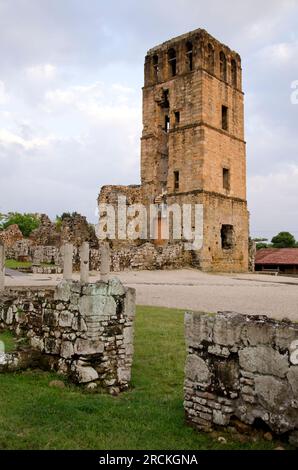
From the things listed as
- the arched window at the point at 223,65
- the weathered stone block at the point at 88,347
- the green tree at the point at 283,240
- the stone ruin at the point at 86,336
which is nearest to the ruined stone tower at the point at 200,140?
the arched window at the point at 223,65

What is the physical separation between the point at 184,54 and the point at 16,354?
971 inches

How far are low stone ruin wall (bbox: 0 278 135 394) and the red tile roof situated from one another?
29.2 metres

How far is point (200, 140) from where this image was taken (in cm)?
2559

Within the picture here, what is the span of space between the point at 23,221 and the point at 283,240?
1318 inches

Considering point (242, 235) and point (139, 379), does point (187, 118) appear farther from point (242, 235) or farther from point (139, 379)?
point (139, 379)

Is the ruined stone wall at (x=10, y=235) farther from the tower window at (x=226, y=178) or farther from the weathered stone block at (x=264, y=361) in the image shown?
the weathered stone block at (x=264, y=361)

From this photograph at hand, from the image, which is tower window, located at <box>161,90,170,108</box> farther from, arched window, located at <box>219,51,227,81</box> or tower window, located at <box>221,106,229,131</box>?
arched window, located at <box>219,51,227,81</box>

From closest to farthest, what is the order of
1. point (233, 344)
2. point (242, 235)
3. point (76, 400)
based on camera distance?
point (233, 344) → point (76, 400) → point (242, 235)

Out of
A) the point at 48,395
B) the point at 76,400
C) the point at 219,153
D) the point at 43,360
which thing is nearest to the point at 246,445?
the point at 76,400

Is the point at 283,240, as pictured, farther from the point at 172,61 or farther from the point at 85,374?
the point at 85,374

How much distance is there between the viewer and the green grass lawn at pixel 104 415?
412 centimetres

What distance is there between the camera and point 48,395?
5.52m

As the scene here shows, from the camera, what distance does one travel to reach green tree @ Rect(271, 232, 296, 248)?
55281 mm

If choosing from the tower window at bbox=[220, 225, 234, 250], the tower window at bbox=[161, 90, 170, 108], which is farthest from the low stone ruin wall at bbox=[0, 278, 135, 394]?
the tower window at bbox=[161, 90, 170, 108]
